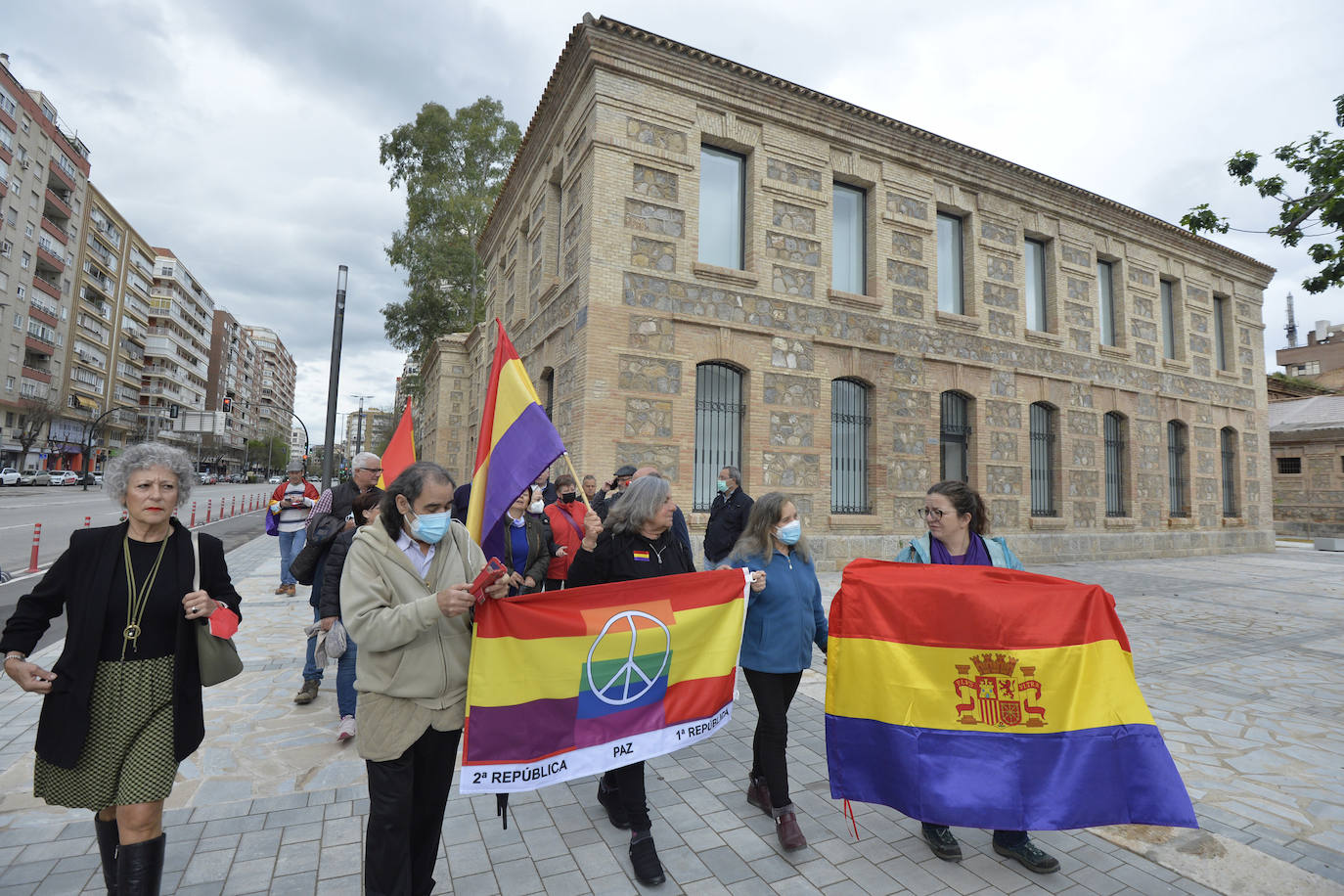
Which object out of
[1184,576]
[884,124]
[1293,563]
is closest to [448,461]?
[884,124]

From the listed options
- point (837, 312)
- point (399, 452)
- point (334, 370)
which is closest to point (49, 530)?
point (334, 370)

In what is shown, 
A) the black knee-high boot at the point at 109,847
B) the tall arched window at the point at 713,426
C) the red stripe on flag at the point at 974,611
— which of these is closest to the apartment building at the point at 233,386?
the tall arched window at the point at 713,426

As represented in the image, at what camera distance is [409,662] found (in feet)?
8.27

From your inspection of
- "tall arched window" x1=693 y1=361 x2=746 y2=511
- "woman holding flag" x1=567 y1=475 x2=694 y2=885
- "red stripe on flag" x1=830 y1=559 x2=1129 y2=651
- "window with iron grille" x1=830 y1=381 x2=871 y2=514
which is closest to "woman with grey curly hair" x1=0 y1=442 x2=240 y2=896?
"woman holding flag" x1=567 y1=475 x2=694 y2=885

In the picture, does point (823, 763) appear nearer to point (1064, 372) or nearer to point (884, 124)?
point (884, 124)

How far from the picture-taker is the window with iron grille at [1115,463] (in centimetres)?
1777

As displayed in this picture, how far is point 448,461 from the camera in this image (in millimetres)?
28094

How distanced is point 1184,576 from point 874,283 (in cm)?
974

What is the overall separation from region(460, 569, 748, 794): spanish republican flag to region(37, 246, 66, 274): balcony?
66591 millimetres

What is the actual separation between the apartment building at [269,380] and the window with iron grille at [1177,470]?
13299cm

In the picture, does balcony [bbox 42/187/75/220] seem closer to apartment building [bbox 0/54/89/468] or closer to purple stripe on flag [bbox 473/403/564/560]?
apartment building [bbox 0/54/89/468]

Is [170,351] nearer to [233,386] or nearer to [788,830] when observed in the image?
[233,386]

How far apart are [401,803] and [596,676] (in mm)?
985

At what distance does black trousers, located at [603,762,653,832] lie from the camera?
3.09 m
